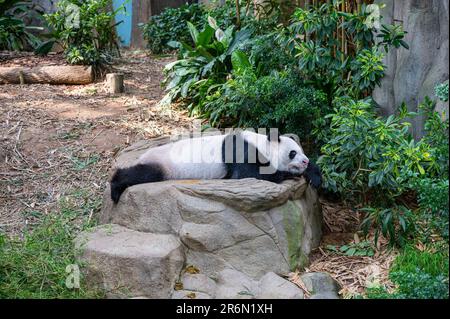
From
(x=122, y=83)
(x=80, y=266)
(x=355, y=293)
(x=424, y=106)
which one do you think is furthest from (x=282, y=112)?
(x=122, y=83)

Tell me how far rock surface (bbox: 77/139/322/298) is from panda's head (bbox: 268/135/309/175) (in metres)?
0.17

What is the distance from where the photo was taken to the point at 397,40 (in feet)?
18.7

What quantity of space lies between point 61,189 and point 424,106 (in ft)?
11.7

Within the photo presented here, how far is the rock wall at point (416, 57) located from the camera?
5934 millimetres

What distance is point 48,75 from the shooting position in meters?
8.61

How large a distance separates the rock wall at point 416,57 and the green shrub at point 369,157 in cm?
48

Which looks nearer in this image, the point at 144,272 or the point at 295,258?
the point at 144,272

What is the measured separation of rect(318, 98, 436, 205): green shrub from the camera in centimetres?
506

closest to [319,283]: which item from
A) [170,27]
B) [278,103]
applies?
[278,103]

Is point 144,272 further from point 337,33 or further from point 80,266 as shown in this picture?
point 337,33

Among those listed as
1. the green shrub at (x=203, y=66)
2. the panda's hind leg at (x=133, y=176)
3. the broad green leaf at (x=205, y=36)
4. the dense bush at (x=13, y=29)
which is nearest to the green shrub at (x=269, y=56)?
the green shrub at (x=203, y=66)

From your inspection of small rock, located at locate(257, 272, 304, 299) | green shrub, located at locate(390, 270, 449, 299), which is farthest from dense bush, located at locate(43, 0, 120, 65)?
green shrub, located at locate(390, 270, 449, 299)

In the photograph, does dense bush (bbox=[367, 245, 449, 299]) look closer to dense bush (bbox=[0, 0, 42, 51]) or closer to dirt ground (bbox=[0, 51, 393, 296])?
dirt ground (bbox=[0, 51, 393, 296])

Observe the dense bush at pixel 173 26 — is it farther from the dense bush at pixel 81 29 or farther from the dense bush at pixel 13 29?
the dense bush at pixel 13 29
